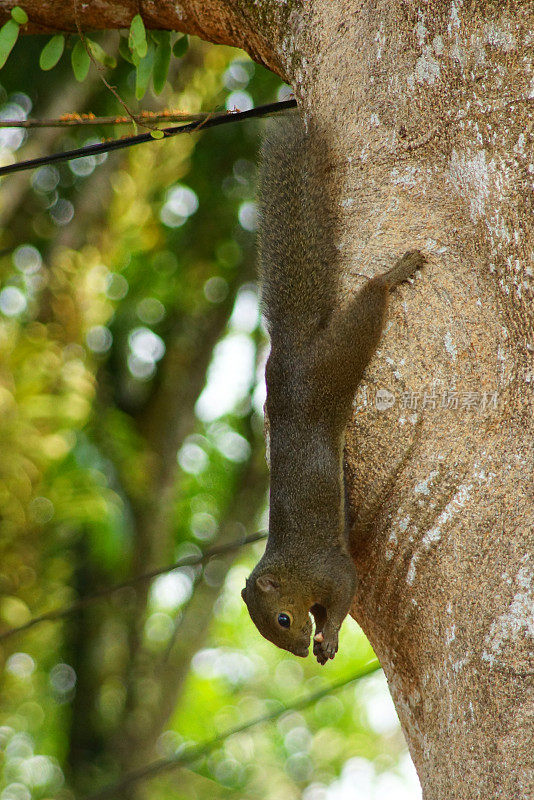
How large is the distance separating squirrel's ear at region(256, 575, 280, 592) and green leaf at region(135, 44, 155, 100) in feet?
5.16

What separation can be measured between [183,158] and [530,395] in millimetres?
5224

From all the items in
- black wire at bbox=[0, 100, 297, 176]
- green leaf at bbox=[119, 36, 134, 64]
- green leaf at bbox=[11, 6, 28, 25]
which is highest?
green leaf at bbox=[11, 6, 28, 25]

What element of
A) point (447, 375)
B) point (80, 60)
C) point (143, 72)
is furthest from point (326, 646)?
point (80, 60)

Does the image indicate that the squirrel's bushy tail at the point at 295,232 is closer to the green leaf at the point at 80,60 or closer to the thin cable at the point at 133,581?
the green leaf at the point at 80,60

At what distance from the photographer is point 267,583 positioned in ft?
9.43

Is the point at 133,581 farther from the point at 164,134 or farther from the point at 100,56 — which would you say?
the point at 100,56

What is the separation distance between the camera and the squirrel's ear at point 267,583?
2.86 metres

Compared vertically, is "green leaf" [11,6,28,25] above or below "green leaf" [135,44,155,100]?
above

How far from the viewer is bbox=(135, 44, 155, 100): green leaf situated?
2725mm

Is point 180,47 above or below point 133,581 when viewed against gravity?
above

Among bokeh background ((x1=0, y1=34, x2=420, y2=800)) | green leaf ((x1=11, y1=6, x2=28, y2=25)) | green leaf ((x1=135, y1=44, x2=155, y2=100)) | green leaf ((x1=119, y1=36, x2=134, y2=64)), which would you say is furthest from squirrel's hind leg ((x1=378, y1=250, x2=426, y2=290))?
bokeh background ((x1=0, y1=34, x2=420, y2=800))

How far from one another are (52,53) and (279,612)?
6.58 ft

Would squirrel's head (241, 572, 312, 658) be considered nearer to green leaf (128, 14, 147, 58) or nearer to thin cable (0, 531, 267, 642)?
thin cable (0, 531, 267, 642)

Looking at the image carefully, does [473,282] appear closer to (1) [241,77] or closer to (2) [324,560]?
(2) [324,560]
